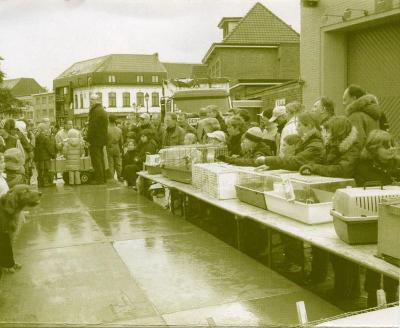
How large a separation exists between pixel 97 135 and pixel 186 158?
330 centimetres

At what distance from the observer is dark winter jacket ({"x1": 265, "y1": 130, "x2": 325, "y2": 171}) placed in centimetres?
452

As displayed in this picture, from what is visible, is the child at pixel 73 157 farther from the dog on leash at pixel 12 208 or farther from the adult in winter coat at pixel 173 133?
the dog on leash at pixel 12 208

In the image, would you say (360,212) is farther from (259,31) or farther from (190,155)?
(259,31)

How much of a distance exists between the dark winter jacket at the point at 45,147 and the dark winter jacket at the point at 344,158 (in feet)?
24.3

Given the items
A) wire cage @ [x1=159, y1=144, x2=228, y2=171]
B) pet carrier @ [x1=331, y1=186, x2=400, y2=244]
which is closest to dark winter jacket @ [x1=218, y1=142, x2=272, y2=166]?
wire cage @ [x1=159, y1=144, x2=228, y2=171]

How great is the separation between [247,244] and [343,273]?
105 centimetres

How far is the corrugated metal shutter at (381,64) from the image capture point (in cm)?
897

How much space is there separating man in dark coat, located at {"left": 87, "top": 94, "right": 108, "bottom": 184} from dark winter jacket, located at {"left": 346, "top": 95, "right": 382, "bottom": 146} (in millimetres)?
4874

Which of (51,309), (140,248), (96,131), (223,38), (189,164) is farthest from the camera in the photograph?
(223,38)

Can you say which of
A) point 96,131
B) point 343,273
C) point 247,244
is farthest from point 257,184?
point 96,131

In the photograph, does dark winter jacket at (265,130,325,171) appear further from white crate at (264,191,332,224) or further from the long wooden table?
white crate at (264,191,332,224)

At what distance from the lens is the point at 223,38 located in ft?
94.9

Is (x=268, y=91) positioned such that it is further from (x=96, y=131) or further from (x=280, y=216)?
(x=280, y=216)

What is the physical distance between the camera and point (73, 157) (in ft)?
33.5
